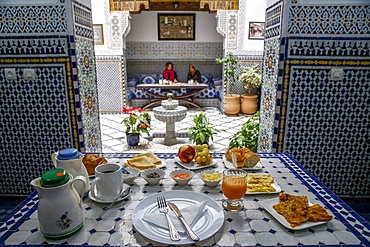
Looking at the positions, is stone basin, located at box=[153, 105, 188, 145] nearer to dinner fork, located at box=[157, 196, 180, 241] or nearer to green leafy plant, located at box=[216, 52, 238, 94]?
green leafy plant, located at box=[216, 52, 238, 94]

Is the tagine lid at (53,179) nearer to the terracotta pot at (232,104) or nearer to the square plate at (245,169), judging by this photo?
the square plate at (245,169)

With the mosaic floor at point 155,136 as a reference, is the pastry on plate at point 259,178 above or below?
above

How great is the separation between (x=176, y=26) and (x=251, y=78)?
11.0ft

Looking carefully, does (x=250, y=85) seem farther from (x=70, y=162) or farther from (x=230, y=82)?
(x=70, y=162)

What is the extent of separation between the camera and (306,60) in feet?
7.89

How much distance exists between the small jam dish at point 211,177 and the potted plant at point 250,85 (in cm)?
597

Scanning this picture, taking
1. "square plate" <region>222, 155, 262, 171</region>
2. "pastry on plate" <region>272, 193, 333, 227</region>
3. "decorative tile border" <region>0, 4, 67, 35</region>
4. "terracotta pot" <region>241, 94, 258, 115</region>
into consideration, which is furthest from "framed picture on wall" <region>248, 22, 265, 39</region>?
"pastry on plate" <region>272, 193, 333, 227</region>

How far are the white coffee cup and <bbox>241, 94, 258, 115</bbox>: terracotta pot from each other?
21.2 ft

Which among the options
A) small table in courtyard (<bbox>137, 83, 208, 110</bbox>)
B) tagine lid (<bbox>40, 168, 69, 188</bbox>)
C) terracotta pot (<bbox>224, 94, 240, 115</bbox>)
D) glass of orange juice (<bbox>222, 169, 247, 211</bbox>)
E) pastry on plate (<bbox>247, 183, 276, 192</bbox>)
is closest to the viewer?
tagine lid (<bbox>40, 168, 69, 188</bbox>)

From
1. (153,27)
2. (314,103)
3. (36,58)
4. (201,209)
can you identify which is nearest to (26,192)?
(36,58)

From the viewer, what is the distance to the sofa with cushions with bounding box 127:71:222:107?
846cm

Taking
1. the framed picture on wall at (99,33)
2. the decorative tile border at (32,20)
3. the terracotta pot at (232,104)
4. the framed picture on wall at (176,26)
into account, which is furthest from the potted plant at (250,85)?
the decorative tile border at (32,20)

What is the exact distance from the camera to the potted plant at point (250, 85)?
709 centimetres

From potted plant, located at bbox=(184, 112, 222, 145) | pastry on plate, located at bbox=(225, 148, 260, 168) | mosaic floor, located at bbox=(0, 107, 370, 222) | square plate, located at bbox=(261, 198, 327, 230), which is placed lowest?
mosaic floor, located at bbox=(0, 107, 370, 222)
